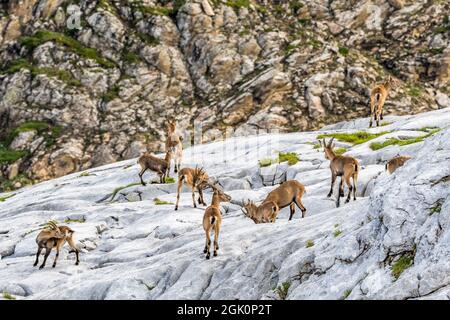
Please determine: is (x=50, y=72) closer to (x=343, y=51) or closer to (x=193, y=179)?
(x=343, y=51)

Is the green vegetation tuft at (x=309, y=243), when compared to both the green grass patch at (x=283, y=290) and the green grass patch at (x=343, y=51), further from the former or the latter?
the green grass patch at (x=343, y=51)

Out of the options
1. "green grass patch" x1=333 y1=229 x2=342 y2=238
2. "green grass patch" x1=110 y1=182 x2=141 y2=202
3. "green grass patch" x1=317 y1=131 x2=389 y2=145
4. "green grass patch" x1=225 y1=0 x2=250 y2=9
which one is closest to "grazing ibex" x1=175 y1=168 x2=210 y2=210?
"green grass patch" x1=110 y1=182 x2=141 y2=202

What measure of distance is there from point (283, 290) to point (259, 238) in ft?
18.0

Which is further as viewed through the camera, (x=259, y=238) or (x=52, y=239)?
(x=52, y=239)

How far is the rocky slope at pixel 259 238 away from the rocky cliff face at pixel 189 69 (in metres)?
36.5

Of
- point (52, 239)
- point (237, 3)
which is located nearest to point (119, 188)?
point (52, 239)

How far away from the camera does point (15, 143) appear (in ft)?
260

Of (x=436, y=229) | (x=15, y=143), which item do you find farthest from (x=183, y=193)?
(x=15, y=143)

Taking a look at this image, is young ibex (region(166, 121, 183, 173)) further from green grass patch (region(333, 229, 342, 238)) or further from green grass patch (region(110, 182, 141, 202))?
green grass patch (region(333, 229, 342, 238))

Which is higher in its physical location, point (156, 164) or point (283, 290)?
point (156, 164)

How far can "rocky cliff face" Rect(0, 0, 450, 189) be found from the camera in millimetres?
78125

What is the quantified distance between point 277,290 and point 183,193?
20.9 meters

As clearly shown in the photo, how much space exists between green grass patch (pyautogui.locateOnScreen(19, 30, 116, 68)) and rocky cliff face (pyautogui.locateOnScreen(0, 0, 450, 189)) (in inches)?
8.9

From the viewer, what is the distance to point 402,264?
41.9 ft
